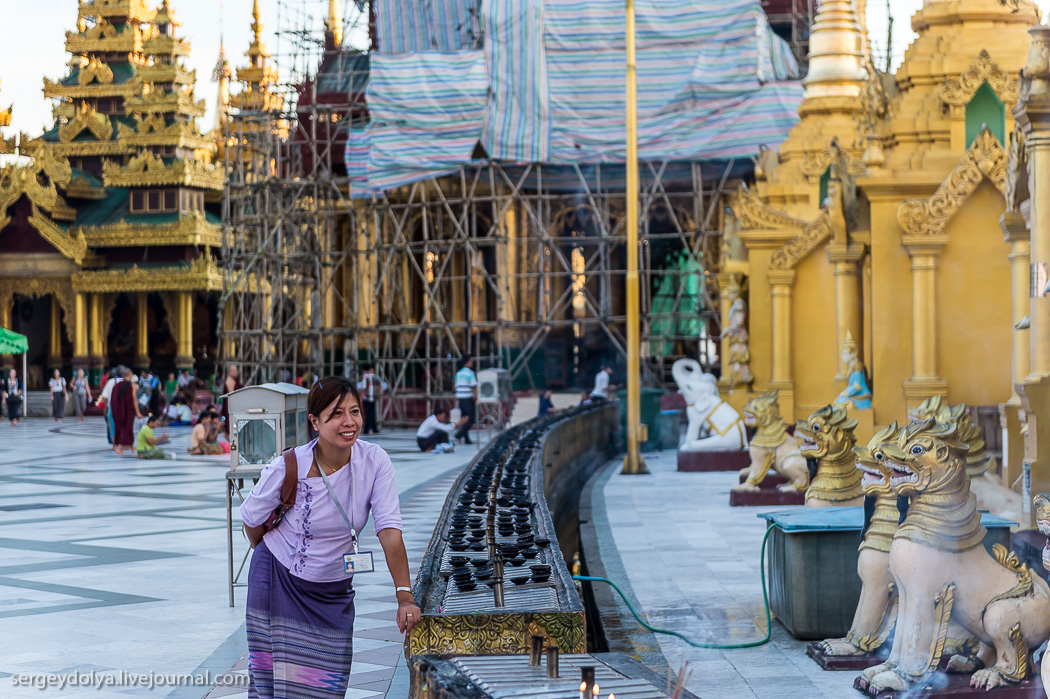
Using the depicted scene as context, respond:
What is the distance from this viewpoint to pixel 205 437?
2012cm

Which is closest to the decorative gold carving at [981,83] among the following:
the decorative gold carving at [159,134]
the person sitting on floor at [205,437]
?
the person sitting on floor at [205,437]

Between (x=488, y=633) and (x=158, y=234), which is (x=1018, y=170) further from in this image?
(x=158, y=234)

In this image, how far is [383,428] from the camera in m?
27.2

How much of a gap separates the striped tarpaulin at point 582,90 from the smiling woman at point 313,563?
68.6 ft

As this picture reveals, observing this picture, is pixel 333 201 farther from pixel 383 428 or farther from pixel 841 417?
pixel 841 417

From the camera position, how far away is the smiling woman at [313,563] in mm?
4070

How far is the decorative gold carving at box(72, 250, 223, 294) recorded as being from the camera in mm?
37312

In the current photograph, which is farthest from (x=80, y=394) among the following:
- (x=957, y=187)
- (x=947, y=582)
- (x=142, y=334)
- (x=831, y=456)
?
(x=947, y=582)

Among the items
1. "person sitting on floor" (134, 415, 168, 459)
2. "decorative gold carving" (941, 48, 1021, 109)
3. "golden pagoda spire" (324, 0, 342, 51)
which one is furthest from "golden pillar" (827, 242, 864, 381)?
"golden pagoda spire" (324, 0, 342, 51)

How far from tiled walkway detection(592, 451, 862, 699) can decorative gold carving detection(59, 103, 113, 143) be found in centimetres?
3041

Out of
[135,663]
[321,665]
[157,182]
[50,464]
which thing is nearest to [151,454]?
[50,464]

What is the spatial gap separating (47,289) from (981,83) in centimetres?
3145

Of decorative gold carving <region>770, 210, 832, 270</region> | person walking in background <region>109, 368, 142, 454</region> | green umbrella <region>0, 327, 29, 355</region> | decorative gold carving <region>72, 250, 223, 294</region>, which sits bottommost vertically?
person walking in background <region>109, 368, 142, 454</region>

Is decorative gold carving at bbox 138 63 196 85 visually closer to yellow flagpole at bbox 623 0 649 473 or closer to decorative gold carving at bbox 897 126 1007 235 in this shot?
yellow flagpole at bbox 623 0 649 473
